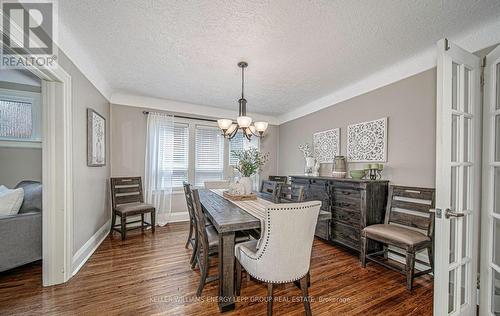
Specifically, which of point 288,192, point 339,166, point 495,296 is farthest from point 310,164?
point 495,296

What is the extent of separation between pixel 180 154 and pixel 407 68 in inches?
155

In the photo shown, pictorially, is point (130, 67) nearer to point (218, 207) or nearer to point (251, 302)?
point (218, 207)

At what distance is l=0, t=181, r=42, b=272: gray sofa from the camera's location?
1951mm

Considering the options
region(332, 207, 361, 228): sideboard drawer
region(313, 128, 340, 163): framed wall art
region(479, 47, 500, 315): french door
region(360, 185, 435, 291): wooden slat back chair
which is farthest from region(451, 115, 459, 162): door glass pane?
region(313, 128, 340, 163): framed wall art

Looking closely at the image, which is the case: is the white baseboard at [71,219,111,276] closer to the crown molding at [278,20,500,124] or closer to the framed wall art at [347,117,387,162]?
the framed wall art at [347,117,387,162]

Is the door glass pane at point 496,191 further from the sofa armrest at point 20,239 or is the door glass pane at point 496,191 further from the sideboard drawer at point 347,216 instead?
the sofa armrest at point 20,239

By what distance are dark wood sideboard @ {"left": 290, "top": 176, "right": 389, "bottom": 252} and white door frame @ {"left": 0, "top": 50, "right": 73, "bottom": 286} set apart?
3150mm

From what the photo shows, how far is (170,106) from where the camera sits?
13.2 feet

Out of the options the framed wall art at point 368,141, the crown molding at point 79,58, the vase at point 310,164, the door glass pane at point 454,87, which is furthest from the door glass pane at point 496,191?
the crown molding at point 79,58

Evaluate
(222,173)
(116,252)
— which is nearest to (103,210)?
(116,252)

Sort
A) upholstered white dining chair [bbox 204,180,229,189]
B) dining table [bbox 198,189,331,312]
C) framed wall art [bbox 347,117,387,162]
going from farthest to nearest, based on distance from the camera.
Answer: upholstered white dining chair [bbox 204,180,229,189] < framed wall art [bbox 347,117,387,162] < dining table [bbox 198,189,331,312]

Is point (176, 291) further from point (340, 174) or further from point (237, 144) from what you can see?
point (237, 144)

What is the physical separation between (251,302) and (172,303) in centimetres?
68

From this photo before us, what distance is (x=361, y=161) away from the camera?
9.66ft
